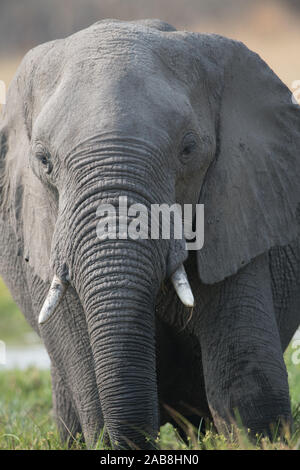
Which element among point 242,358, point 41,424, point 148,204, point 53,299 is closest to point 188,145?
point 148,204

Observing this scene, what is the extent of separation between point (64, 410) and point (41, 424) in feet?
1.15

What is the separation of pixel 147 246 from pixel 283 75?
21.2 ft

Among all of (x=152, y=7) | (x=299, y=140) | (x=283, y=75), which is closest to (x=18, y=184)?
(x=299, y=140)

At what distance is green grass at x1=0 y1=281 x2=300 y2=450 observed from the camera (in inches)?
152

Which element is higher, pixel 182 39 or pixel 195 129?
pixel 182 39

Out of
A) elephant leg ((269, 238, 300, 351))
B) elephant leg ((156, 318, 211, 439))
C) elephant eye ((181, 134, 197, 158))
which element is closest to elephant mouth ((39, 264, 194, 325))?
elephant eye ((181, 134, 197, 158))

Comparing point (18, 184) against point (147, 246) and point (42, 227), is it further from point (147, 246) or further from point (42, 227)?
point (147, 246)

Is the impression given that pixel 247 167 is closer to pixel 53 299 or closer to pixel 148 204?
pixel 148 204

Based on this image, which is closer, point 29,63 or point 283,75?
point 29,63

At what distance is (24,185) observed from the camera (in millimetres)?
4387

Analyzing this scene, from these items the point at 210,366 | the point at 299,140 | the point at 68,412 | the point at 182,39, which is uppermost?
the point at 182,39

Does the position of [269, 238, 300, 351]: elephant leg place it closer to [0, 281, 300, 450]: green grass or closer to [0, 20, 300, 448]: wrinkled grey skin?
[0, 20, 300, 448]: wrinkled grey skin

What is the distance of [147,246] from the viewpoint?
3689 mm

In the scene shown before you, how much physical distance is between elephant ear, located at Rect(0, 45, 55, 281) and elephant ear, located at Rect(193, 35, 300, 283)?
591mm
